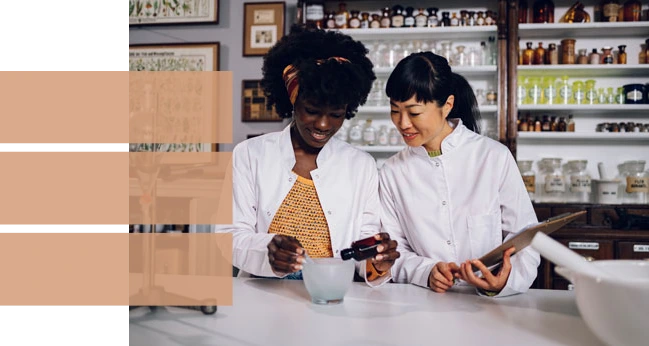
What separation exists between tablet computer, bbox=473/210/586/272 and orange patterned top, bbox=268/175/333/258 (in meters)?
0.50

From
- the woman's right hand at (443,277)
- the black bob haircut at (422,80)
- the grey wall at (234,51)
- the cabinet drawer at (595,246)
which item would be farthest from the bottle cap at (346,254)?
the grey wall at (234,51)

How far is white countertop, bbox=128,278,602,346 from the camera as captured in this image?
79cm

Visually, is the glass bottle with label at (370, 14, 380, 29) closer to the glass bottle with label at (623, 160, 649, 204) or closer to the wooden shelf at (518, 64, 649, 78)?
the wooden shelf at (518, 64, 649, 78)

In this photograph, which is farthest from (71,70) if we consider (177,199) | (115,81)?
(177,199)

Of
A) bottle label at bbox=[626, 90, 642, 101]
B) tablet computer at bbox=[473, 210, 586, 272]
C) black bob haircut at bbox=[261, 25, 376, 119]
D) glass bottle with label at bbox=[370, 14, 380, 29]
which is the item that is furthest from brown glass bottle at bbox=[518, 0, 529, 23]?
tablet computer at bbox=[473, 210, 586, 272]

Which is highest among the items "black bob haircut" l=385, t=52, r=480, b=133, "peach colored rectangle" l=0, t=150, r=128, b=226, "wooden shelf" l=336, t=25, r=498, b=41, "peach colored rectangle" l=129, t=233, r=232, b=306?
"wooden shelf" l=336, t=25, r=498, b=41

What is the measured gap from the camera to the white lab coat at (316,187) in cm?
151

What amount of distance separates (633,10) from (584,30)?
0.29 metres

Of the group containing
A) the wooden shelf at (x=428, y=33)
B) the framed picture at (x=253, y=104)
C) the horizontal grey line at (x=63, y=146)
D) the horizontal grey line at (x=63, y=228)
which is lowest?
the horizontal grey line at (x=63, y=228)

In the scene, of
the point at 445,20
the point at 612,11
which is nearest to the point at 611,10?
the point at 612,11

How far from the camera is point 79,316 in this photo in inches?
23.1

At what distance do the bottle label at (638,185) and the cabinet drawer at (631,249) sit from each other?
0.38 metres

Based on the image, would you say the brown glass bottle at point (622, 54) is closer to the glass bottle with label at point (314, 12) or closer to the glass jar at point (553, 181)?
the glass jar at point (553, 181)

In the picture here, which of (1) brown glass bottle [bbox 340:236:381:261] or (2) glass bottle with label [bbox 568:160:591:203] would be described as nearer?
(1) brown glass bottle [bbox 340:236:381:261]
